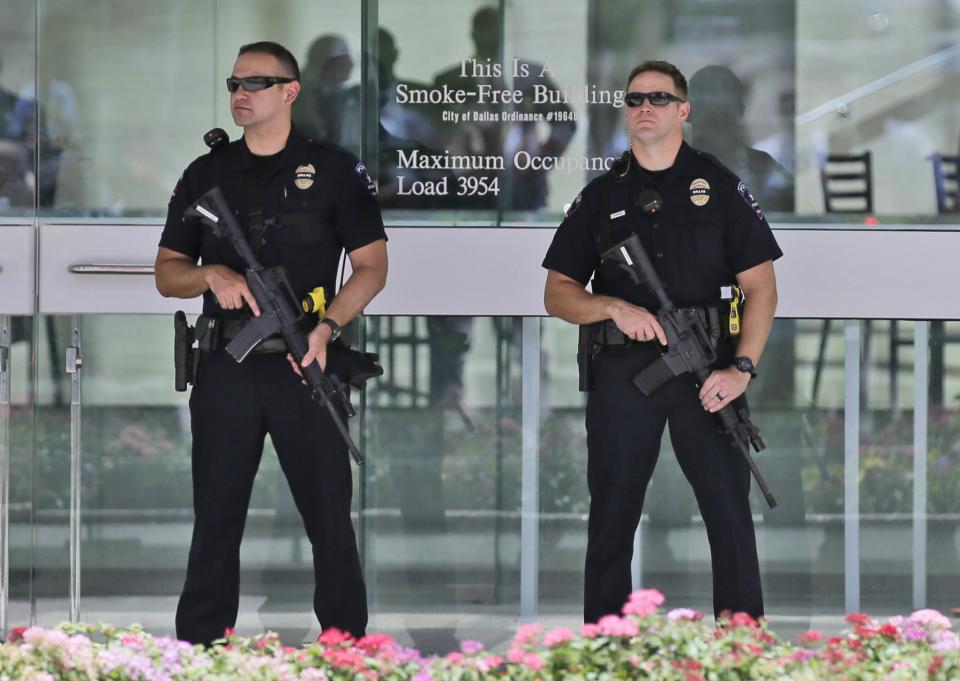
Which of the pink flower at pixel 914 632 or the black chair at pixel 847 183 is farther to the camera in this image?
the black chair at pixel 847 183

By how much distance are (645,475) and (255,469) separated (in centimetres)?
108

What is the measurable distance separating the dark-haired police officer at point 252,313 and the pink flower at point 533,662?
1.48 m

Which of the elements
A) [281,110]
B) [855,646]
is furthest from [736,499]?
[281,110]

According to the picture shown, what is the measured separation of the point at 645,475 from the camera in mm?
4559

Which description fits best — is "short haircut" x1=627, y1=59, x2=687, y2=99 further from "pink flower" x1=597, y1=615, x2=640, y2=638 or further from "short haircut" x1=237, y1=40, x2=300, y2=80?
"pink flower" x1=597, y1=615, x2=640, y2=638

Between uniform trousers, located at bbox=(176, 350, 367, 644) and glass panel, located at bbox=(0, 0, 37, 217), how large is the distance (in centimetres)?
114

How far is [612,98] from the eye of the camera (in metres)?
5.22

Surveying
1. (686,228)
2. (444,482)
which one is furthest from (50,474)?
(686,228)

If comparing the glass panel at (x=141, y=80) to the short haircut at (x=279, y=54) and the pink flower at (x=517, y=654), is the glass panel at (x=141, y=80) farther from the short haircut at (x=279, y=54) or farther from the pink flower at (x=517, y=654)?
the pink flower at (x=517, y=654)

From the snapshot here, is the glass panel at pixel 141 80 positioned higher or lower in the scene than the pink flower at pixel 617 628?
higher

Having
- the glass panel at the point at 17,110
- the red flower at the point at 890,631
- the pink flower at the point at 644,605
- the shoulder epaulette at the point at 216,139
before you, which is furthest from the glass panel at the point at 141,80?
the red flower at the point at 890,631

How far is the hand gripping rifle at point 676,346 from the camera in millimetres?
4359

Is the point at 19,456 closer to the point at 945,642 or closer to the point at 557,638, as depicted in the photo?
the point at 557,638

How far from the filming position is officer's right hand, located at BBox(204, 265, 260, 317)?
430 cm
